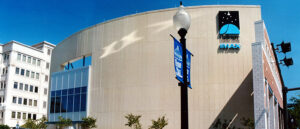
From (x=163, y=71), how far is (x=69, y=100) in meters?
15.4

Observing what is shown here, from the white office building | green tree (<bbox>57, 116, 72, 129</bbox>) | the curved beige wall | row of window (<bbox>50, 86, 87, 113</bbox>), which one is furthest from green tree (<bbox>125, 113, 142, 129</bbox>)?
the white office building

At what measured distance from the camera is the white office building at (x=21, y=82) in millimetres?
75250

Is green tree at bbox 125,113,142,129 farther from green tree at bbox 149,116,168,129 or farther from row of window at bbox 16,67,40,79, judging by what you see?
row of window at bbox 16,67,40,79

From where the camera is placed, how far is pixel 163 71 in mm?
36812

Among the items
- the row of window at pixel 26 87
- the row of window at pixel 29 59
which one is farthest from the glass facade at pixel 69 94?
the row of window at pixel 29 59

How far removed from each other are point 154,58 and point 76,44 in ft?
44.0

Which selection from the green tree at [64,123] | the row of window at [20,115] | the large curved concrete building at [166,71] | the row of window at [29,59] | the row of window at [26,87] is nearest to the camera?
the large curved concrete building at [166,71]

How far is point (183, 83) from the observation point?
9.02 metres

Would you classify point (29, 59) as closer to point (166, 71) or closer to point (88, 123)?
point (88, 123)

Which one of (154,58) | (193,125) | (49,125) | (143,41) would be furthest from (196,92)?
(49,125)

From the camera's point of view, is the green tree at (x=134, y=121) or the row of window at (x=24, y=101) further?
the row of window at (x=24, y=101)

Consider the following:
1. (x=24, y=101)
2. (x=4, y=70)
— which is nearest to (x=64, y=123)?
(x=24, y=101)

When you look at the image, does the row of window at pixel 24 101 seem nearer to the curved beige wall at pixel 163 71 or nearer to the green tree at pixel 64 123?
the green tree at pixel 64 123

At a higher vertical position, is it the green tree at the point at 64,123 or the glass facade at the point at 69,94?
the glass facade at the point at 69,94
